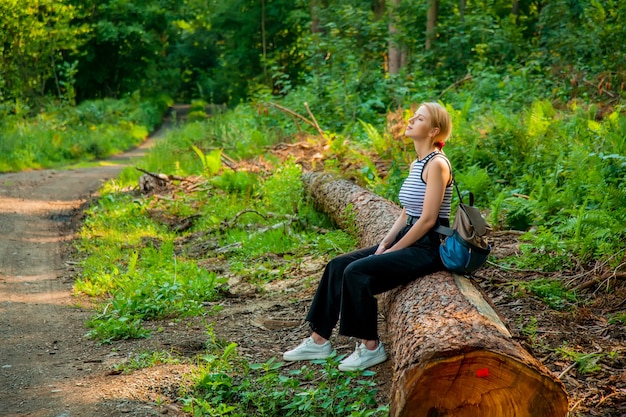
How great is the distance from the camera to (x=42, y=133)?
2089cm

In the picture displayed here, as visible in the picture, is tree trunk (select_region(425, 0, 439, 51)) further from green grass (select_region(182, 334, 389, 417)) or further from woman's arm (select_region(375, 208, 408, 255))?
green grass (select_region(182, 334, 389, 417))

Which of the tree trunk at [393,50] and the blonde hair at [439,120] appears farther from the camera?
the tree trunk at [393,50]

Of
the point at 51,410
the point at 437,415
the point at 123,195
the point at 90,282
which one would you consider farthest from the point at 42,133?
the point at 437,415

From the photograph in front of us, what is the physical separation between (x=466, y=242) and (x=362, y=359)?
1.23m

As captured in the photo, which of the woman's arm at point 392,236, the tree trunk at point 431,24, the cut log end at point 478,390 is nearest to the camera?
the cut log end at point 478,390

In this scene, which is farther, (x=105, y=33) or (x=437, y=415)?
(x=105, y=33)

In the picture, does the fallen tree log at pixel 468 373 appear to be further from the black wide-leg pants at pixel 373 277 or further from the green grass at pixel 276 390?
the black wide-leg pants at pixel 373 277

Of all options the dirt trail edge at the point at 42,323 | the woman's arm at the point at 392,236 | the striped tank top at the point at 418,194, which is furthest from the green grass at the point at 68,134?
the striped tank top at the point at 418,194

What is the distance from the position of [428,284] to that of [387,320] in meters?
0.56

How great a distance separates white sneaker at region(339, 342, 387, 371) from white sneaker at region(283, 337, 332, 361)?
0.22 meters

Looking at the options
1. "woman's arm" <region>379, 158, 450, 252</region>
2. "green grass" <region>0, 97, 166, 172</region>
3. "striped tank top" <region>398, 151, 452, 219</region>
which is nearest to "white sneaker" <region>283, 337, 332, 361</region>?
"woman's arm" <region>379, 158, 450, 252</region>

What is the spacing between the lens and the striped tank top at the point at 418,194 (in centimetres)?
498

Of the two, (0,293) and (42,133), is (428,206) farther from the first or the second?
(42,133)

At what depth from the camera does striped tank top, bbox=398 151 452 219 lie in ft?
16.3
